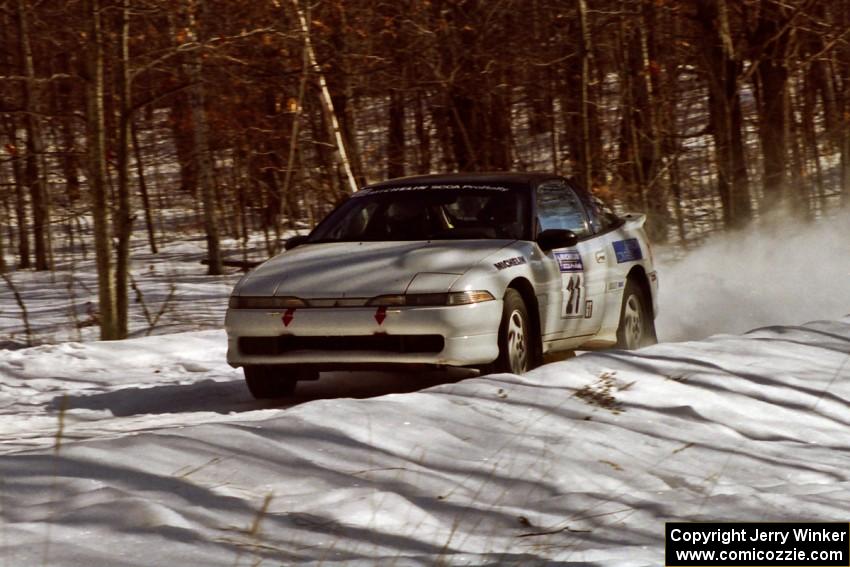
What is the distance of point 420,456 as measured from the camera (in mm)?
6289

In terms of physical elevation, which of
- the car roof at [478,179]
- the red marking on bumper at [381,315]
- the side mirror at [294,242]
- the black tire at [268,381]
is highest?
the car roof at [478,179]

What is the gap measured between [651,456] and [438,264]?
96.8 inches

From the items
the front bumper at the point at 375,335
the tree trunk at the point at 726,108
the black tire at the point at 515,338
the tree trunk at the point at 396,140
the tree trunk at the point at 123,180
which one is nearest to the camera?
the front bumper at the point at 375,335

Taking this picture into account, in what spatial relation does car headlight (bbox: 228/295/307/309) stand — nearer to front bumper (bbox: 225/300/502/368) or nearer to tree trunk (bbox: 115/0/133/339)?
front bumper (bbox: 225/300/502/368)

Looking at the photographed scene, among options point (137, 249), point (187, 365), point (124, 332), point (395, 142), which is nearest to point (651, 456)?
point (187, 365)

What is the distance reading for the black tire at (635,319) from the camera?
A: 1048 cm

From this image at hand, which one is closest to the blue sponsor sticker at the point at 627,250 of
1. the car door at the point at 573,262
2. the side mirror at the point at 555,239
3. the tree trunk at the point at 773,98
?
the car door at the point at 573,262

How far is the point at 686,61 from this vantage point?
22844mm

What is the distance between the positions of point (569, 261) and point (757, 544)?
493 cm

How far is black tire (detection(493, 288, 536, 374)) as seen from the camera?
28.4 ft

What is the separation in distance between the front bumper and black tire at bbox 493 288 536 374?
0.11 meters

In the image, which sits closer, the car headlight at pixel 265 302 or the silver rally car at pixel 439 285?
the silver rally car at pixel 439 285

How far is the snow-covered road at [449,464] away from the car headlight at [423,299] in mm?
644

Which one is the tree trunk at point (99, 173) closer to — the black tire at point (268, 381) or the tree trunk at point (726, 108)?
the black tire at point (268, 381)
